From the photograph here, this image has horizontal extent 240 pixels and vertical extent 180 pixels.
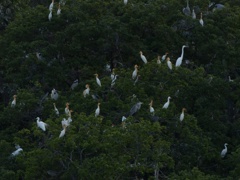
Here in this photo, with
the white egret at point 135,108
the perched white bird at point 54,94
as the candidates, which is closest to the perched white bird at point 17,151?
the perched white bird at point 54,94

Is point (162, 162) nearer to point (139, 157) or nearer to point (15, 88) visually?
point (139, 157)

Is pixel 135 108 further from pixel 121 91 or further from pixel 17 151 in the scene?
pixel 17 151

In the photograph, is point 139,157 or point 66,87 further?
point 66,87

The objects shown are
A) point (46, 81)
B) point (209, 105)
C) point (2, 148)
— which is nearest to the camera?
point (2, 148)

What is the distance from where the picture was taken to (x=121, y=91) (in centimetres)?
2067

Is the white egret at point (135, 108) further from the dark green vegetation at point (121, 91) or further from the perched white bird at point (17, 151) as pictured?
the perched white bird at point (17, 151)

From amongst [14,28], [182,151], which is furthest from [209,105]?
[14,28]

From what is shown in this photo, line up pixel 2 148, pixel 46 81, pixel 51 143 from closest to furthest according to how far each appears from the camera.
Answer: pixel 51 143 < pixel 2 148 < pixel 46 81

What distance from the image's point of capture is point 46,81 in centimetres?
2247

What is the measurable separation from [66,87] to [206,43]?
133 inches

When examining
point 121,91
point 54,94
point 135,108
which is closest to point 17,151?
point 135,108

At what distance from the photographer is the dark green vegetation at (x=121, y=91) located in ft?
58.4

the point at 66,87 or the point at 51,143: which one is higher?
the point at 51,143

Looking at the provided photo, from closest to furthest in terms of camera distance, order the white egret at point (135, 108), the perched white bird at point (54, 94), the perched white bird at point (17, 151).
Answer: the perched white bird at point (17, 151) < the white egret at point (135, 108) < the perched white bird at point (54, 94)
